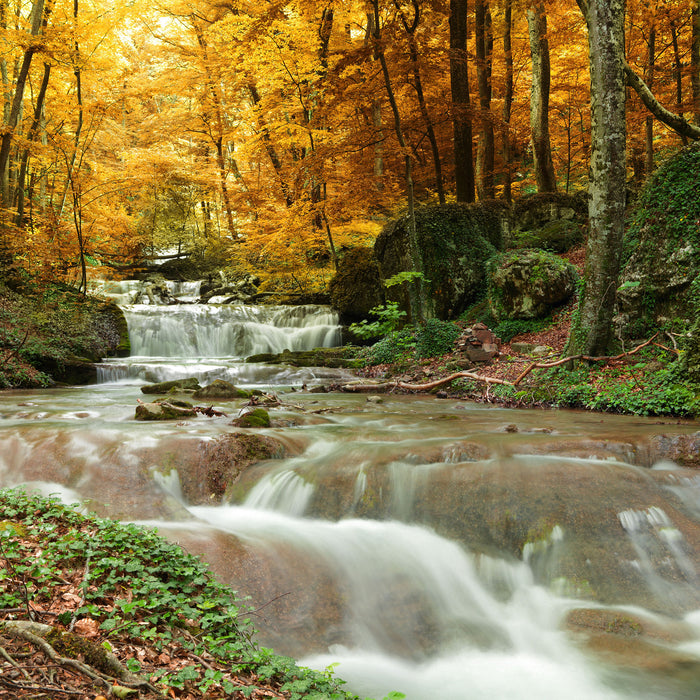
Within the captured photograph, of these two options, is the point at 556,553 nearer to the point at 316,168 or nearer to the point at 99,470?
the point at 99,470

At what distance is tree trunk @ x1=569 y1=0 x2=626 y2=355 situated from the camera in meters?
7.45

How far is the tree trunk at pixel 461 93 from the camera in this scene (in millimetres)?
13414

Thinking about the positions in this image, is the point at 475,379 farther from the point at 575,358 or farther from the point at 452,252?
the point at 452,252

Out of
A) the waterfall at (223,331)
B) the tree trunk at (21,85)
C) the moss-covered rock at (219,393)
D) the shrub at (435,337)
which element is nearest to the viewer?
the moss-covered rock at (219,393)

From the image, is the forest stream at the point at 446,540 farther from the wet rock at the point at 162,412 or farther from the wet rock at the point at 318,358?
the wet rock at the point at 318,358

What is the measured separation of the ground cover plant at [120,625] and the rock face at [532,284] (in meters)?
9.76

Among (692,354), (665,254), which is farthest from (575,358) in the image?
(665,254)

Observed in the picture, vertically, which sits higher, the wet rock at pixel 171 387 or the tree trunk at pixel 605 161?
the tree trunk at pixel 605 161

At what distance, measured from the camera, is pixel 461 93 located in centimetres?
1391

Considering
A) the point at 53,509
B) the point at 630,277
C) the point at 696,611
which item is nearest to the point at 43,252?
the point at 53,509

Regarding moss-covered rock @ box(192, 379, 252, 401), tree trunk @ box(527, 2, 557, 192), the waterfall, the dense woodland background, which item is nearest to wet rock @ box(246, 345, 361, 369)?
the waterfall

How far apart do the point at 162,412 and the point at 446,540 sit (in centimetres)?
480

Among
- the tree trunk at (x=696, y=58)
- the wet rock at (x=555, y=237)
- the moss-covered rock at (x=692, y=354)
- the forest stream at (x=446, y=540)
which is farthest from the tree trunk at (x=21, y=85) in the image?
the tree trunk at (x=696, y=58)

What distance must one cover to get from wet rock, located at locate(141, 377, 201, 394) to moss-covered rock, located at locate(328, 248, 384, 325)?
260 inches
